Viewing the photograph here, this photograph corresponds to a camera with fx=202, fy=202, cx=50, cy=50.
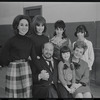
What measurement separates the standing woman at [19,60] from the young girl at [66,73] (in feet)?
1.18

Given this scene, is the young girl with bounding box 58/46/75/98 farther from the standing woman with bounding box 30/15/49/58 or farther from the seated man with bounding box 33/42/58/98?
the standing woman with bounding box 30/15/49/58

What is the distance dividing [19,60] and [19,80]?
244mm

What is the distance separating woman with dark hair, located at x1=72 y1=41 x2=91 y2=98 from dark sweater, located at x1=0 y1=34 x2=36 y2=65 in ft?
2.01

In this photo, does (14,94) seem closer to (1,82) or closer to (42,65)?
(42,65)

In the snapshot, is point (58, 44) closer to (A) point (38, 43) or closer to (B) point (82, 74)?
(A) point (38, 43)

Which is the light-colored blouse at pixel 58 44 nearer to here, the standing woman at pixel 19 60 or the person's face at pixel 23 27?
the standing woman at pixel 19 60

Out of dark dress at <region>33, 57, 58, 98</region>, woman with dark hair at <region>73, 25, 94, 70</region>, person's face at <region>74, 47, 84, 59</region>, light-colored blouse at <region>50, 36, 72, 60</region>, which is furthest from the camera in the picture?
woman with dark hair at <region>73, 25, 94, 70</region>

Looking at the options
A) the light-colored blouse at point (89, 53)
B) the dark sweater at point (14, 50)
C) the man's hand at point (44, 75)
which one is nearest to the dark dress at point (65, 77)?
the man's hand at point (44, 75)

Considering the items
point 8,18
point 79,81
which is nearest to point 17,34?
point 79,81

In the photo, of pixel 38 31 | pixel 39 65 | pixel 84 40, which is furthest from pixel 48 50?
pixel 84 40

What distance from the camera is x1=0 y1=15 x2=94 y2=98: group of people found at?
2422 millimetres

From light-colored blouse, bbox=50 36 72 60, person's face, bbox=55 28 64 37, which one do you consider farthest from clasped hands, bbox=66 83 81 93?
person's face, bbox=55 28 64 37

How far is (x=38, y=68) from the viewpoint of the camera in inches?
97.5

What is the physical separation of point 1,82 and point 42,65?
2497 millimetres
